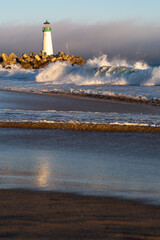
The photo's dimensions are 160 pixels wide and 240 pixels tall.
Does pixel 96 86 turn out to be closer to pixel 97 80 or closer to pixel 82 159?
pixel 97 80

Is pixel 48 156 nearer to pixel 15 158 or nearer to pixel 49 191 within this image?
pixel 15 158

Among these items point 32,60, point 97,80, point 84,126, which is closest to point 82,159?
point 84,126

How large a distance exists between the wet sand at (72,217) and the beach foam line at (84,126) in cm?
290

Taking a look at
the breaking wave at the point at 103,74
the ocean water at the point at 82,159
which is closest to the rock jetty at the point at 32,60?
the breaking wave at the point at 103,74

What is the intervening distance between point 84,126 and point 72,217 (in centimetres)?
344

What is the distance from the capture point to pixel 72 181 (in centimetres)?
286

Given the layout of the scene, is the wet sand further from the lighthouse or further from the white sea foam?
the lighthouse

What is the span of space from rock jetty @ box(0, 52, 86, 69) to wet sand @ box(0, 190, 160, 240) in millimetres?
37611

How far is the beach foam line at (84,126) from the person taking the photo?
5312mm

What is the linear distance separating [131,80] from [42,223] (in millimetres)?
15732

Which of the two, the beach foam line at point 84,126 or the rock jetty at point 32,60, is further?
the rock jetty at point 32,60

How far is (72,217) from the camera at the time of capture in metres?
2.09

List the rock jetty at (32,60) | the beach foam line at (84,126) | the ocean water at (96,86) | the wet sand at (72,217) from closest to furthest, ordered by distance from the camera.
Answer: the wet sand at (72,217), the beach foam line at (84,126), the ocean water at (96,86), the rock jetty at (32,60)

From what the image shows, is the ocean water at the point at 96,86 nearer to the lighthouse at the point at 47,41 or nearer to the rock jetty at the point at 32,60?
the rock jetty at the point at 32,60
